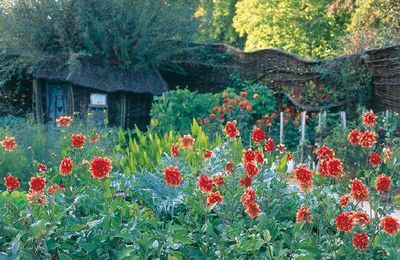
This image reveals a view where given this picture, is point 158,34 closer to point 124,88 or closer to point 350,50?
point 124,88

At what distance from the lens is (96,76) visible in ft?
44.5

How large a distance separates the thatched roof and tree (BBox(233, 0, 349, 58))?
6.49 m

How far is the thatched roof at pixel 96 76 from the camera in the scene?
13.3 metres

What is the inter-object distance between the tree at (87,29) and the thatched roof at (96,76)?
0.18 m

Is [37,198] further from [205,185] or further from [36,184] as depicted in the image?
[205,185]

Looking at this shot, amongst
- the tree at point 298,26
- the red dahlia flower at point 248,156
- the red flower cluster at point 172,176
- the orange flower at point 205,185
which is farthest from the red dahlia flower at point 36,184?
the tree at point 298,26

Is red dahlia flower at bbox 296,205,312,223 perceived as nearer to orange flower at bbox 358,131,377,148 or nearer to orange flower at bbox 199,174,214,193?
orange flower at bbox 199,174,214,193

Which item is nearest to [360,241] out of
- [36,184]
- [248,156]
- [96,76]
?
[248,156]

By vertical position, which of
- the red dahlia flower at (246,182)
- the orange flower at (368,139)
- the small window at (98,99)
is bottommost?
the small window at (98,99)

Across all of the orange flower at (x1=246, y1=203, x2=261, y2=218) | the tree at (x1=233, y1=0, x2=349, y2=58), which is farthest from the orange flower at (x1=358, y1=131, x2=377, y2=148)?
the tree at (x1=233, y1=0, x2=349, y2=58)

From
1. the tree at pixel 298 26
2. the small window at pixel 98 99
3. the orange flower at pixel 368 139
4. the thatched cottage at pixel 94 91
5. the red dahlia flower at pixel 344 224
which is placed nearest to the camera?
the red dahlia flower at pixel 344 224

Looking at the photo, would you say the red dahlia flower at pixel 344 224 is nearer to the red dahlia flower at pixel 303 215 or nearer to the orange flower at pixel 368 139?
the red dahlia flower at pixel 303 215

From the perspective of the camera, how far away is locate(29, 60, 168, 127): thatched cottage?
44.2 feet

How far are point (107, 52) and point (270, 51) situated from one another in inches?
125
